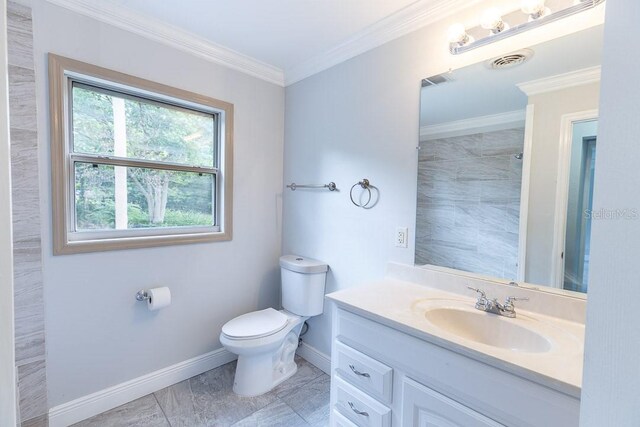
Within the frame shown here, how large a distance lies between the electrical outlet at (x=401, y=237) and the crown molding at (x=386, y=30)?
1115 millimetres

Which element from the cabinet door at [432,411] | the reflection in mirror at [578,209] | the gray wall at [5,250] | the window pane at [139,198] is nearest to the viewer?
the gray wall at [5,250]

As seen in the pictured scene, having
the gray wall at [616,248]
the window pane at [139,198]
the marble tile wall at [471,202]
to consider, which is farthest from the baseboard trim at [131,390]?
the gray wall at [616,248]

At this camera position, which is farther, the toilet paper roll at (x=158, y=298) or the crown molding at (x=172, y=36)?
the toilet paper roll at (x=158, y=298)

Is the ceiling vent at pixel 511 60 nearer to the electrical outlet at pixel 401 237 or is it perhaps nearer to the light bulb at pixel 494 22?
the light bulb at pixel 494 22

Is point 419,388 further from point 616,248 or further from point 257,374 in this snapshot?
point 257,374

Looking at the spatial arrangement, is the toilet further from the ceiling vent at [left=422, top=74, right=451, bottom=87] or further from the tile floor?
the ceiling vent at [left=422, top=74, right=451, bottom=87]

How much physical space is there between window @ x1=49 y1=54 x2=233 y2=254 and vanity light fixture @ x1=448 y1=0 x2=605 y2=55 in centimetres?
152

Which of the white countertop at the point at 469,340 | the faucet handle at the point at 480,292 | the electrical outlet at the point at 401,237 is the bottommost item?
the white countertop at the point at 469,340

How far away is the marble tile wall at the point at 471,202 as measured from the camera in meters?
1.31

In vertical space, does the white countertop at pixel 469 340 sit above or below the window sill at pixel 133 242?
below

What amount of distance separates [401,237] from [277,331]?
0.98 metres

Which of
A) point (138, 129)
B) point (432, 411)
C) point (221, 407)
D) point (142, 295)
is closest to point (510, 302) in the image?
point (432, 411)

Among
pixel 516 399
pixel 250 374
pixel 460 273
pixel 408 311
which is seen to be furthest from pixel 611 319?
pixel 250 374

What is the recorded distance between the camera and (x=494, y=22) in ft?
4.13
